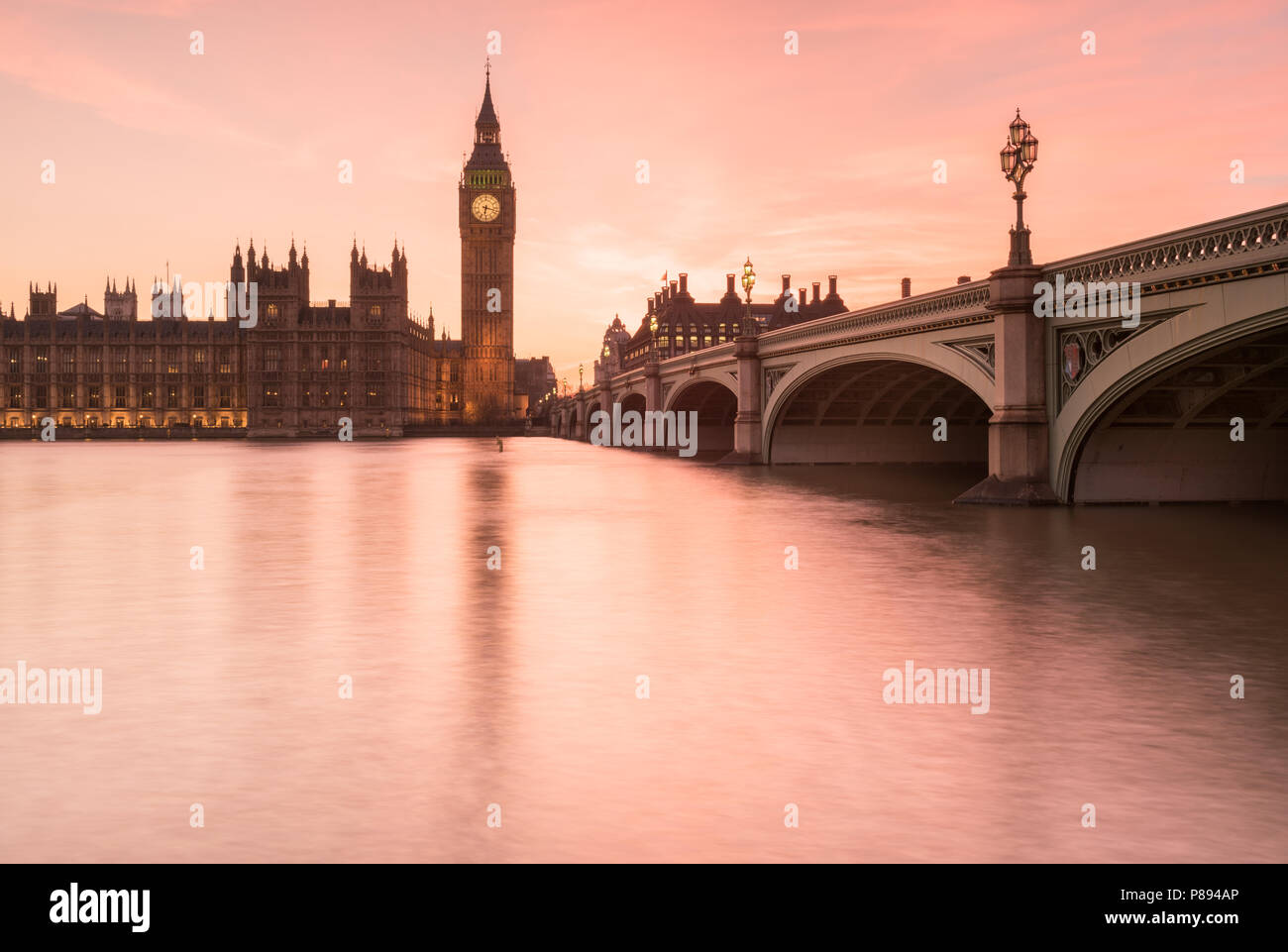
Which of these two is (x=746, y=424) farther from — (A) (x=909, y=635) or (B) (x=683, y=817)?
(B) (x=683, y=817)

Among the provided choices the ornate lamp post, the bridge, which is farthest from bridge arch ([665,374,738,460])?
the bridge

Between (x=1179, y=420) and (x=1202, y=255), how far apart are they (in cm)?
648

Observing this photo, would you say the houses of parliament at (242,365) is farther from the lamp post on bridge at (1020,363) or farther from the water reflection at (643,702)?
the water reflection at (643,702)

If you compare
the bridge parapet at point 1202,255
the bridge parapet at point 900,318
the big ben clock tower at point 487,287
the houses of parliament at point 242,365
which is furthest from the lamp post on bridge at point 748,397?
the big ben clock tower at point 487,287

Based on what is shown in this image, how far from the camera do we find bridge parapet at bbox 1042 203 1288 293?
17.3 m

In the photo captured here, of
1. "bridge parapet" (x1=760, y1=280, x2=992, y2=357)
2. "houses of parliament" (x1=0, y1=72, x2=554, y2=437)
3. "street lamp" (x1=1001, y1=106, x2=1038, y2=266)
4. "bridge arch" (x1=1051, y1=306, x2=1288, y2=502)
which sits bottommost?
"bridge arch" (x1=1051, y1=306, x2=1288, y2=502)

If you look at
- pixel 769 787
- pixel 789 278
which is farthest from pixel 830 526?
pixel 789 278

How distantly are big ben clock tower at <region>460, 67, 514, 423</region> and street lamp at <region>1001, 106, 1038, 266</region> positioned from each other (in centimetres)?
16111

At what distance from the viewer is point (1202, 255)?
19.0 meters

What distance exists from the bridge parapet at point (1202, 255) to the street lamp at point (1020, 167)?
244 cm

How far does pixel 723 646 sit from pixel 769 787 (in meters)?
3.79

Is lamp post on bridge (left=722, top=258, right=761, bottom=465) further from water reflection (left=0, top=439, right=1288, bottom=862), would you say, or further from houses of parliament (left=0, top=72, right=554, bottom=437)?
houses of parliament (left=0, top=72, right=554, bottom=437)

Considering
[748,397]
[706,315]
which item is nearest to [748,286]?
[748,397]

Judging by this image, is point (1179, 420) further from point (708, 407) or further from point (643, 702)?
point (708, 407)
